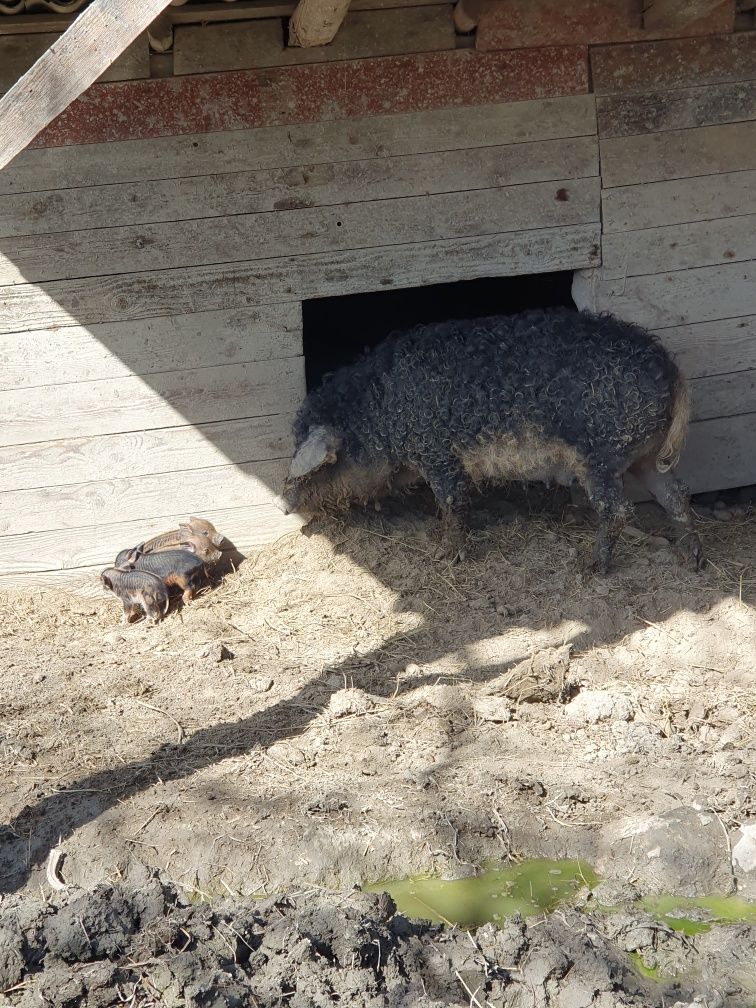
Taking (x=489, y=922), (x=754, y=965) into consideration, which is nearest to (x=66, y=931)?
(x=489, y=922)

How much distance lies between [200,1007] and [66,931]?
0.50m

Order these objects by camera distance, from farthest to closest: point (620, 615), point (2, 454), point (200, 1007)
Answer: point (2, 454), point (620, 615), point (200, 1007)

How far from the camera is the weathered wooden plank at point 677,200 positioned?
17.4 feet

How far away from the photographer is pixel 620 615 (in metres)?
4.87

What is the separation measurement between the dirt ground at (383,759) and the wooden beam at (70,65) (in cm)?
234

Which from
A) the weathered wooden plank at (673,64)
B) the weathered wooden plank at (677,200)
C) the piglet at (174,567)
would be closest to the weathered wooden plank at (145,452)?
the piglet at (174,567)

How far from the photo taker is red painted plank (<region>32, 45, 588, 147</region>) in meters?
4.80

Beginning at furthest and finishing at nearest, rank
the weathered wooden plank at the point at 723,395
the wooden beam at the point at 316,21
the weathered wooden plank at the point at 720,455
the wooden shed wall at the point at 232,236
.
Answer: the weathered wooden plank at the point at 720,455 → the weathered wooden plank at the point at 723,395 → the wooden shed wall at the point at 232,236 → the wooden beam at the point at 316,21

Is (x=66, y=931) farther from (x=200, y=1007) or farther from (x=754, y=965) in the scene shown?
(x=754, y=965)

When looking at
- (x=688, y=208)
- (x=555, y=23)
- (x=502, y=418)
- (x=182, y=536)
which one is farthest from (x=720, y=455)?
(x=182, y=536)

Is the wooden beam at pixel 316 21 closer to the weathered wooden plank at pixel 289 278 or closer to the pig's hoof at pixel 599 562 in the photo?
the weathered wooden plank at pixel 289 278

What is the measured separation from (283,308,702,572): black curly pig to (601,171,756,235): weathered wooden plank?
1.98 ft

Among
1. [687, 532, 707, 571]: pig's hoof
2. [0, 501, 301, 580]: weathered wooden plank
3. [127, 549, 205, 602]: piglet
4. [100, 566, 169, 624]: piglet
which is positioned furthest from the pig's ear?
[687, 532, 707, 571]: pig's hoof

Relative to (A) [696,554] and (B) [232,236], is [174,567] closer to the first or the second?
(B) [232,236]
